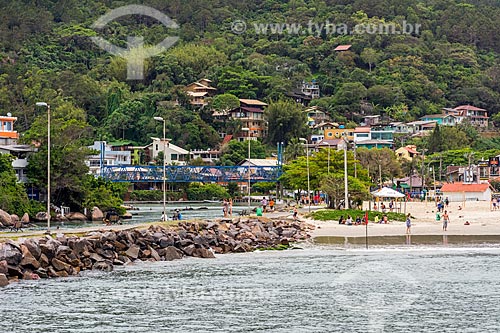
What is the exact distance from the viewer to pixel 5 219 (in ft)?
194

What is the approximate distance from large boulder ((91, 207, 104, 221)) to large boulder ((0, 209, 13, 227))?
1082 cm

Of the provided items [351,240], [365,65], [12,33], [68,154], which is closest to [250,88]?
[365,65]

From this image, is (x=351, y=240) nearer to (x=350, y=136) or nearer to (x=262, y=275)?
(x=262, y=275)

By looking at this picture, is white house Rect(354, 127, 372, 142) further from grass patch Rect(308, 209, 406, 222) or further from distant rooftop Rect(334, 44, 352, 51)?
grass patch Rect(308, 209, 406, 222)

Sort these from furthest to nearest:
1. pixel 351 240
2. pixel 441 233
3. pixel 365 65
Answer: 1. pixel 365 65
2. pixel 441 233
3. pixel 351 240

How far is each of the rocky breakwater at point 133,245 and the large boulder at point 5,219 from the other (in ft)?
47.2

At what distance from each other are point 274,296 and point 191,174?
2896 inches

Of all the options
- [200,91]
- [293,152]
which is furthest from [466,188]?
[200,91]

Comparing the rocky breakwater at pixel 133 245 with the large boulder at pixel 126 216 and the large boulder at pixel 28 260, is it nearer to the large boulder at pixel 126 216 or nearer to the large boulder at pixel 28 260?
the large boulder at pixel 28 260

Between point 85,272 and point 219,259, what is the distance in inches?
266

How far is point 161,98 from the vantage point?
14575 cm

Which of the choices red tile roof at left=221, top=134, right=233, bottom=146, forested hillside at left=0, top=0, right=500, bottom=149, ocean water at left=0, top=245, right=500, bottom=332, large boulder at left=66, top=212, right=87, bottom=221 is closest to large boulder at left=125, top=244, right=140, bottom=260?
ocean water at left=0, top=245, right=500, bottom=332

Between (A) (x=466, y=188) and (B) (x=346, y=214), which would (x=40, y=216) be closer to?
(B) (x=346, y=214)

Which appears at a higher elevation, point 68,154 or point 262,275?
point 68,154
